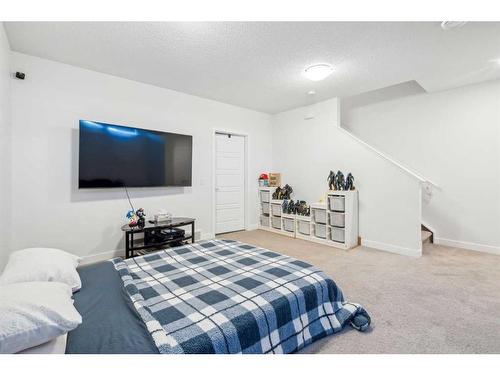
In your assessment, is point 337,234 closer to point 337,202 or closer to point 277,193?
point 337,202

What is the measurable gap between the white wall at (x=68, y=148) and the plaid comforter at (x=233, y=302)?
168cm

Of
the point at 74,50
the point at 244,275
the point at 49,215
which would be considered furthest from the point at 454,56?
the point at 49,215

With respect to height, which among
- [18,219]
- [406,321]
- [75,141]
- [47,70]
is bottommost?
[406,321]

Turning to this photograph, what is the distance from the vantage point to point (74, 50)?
2609 mm

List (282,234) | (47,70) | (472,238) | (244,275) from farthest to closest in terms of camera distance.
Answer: (282,234), (472,238), (47,70), (244,275)

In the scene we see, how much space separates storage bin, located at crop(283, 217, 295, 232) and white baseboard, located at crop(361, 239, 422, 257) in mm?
1205

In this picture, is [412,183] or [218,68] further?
[412,183]

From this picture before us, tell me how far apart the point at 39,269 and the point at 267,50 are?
2.68 meters

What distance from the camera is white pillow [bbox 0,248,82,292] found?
1192 millimetres

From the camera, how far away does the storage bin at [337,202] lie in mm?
3805

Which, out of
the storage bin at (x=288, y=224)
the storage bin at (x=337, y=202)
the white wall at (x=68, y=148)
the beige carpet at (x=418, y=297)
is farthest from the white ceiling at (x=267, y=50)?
the beige carpet at (x=418, y=297)

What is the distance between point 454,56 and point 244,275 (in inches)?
132

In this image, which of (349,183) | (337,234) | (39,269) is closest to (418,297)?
(337,234)

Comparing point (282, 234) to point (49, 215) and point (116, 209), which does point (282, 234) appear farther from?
point (49, 215)
